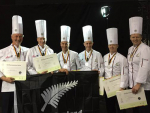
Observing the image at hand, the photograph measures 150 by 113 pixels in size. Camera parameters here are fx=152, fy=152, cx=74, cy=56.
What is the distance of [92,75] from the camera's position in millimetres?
2061

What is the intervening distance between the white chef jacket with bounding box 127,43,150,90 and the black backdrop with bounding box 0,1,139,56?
130 cm

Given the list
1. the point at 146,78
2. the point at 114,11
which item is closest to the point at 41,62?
the point at 146,78

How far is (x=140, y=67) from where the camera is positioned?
2043 mm

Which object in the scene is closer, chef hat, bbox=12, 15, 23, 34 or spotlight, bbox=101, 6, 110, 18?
chef hat, bbox=12, 15, 23, 34

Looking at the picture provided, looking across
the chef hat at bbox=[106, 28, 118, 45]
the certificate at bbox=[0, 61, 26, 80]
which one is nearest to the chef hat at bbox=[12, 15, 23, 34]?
the certificate at bbox=[0, 61, 26, 80]

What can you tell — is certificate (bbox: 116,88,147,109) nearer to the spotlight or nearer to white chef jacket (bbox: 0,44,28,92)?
white chef jacket (bbox: 0,44,28,92)

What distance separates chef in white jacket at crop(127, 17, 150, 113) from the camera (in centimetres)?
202

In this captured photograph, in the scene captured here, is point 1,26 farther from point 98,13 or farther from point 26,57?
point 98,13

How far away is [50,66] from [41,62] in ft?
0.45

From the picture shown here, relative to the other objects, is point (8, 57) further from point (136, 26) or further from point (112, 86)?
point (136, 26)

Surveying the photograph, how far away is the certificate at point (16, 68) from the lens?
203 centimetres

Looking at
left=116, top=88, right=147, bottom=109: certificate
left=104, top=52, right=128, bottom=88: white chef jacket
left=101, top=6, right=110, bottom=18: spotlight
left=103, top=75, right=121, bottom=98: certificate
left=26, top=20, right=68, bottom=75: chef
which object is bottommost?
left=116, top=88, right=147, bottom=109: certificate

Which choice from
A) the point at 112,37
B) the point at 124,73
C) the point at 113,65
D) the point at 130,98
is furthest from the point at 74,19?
the point at 130,98

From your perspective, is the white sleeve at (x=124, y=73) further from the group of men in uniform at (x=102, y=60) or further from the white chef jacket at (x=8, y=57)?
the white chef jacket at (x=8, y=57)
